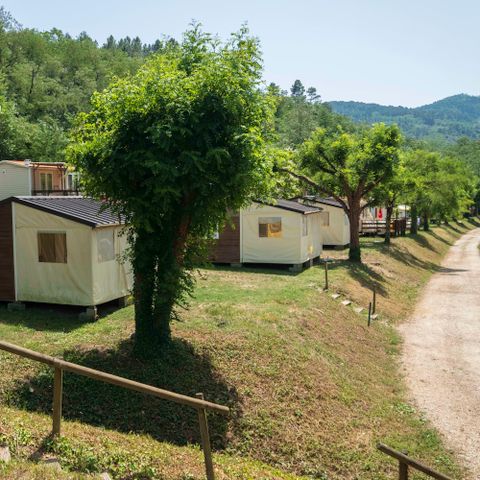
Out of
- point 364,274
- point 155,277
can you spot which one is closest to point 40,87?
point 364,274

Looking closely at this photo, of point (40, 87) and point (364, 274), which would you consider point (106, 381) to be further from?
point (40, 87)

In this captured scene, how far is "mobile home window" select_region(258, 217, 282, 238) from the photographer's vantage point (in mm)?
24766

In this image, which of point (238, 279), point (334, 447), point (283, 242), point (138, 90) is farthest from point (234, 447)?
point (283, 242)

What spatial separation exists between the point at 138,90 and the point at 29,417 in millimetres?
6042

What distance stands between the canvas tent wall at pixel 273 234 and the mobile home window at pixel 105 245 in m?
10.0

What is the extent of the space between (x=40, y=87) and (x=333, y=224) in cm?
4271

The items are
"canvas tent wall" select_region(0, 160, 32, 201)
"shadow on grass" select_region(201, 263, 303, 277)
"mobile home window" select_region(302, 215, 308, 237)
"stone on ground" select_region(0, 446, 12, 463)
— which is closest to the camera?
"stone on ground" select_region(0, 446, 12, 463)

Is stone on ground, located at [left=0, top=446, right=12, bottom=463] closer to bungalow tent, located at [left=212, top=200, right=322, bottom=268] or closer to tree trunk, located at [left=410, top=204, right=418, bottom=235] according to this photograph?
bungalow tent, located at [left=212, top=200, right=322, bottom=268]

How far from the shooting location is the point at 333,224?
35.0 meters

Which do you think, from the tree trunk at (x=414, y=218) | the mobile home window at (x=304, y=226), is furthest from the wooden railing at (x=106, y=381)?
the tree trunk at (x=414, y=218)

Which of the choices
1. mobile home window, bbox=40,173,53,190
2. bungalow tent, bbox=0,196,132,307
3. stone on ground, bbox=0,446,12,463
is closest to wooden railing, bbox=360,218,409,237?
mobile home window, bbox=40,173,53,190

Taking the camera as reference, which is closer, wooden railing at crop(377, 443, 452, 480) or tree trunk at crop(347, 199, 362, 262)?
wooden railing at crop(377, 443, 452, 480)

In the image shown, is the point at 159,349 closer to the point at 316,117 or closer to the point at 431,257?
the point at 431,257

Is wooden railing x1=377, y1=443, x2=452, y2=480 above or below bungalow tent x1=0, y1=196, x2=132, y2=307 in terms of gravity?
below
